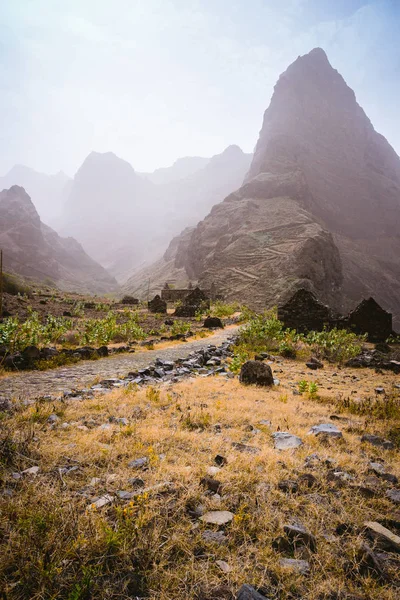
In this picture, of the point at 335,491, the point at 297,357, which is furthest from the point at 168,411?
the point at 297,357

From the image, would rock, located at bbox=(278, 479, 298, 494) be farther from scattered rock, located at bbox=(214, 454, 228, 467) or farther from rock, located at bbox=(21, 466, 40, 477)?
rock, located at bbox=(21, 466, 40, 477)

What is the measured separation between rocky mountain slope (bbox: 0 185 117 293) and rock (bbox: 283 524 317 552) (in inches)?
→ 4050

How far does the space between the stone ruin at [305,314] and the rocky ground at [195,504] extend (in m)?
13.4

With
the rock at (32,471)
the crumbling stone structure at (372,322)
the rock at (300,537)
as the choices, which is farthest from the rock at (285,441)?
the crumbling stone structure at (372,322)

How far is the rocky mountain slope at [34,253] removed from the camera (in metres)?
105

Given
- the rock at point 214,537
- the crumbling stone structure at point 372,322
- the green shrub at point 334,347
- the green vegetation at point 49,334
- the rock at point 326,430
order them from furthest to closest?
the crumbling stone structure at point 372,322 → the green shrub at point 334,347 → the green vegetation at point 49,334 → the rock at point 326,430 → the rock at point 214,537

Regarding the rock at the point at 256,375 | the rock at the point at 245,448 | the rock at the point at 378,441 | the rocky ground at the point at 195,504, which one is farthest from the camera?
the rock at the point at 256,375

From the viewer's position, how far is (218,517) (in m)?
2.29

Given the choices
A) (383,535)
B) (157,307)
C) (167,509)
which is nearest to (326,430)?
(383,535)

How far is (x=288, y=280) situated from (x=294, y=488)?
59314mm

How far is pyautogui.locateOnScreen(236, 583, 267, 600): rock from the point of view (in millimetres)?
1608

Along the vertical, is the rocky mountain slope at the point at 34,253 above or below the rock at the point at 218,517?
above

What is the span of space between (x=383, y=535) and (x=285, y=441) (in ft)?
5.54

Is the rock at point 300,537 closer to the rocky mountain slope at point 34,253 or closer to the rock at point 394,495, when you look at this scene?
the rock at point 394,495
